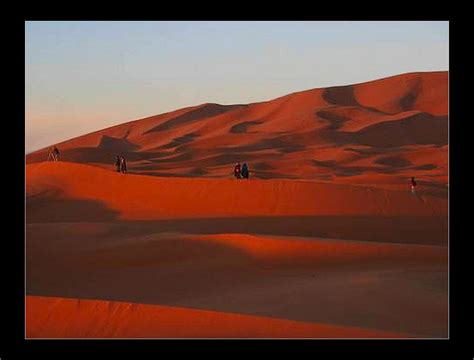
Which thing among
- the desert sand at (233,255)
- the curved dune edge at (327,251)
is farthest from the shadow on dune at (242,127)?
the curved dune edge at (327,251)

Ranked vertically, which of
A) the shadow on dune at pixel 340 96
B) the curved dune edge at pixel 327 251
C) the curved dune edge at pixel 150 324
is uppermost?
the shadow on dune at pixel 340 96

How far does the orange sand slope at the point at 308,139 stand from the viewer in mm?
48500

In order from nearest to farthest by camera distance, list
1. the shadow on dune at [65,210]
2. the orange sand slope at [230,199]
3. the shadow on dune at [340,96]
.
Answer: the orange sand slope at [230,199], the shadow on dune at [65,210], the shadow on dune at [340,96]

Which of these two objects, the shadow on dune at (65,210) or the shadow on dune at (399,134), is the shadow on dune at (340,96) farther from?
the shadow on dune at (65,210)

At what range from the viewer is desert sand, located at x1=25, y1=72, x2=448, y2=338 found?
10211mm

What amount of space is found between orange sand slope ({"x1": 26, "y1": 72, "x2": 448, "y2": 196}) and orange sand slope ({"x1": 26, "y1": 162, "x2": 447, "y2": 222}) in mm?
5122

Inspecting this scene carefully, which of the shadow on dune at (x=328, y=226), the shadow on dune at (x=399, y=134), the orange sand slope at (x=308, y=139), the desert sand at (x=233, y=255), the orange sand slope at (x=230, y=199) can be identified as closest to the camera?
the desert sand at (x=233, y=255)

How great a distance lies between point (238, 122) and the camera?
84.5 m

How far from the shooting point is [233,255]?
16.0 m

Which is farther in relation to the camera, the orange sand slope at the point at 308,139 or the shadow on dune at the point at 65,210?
the orange sand slope at the point at 308,139

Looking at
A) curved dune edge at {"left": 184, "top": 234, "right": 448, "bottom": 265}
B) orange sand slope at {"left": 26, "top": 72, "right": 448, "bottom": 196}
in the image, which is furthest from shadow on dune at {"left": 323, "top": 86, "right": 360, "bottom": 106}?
curved dune edge at {"left": 184, "top": 234, "right": 448, "bottom": 265}

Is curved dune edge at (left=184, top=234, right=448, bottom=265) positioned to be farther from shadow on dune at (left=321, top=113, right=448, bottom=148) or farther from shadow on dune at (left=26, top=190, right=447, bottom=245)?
shadow on dune at (left=321, top=113, right=448, bottom=148)

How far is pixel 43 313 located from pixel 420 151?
1848 inches

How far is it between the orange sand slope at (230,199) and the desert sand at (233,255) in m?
0.06
